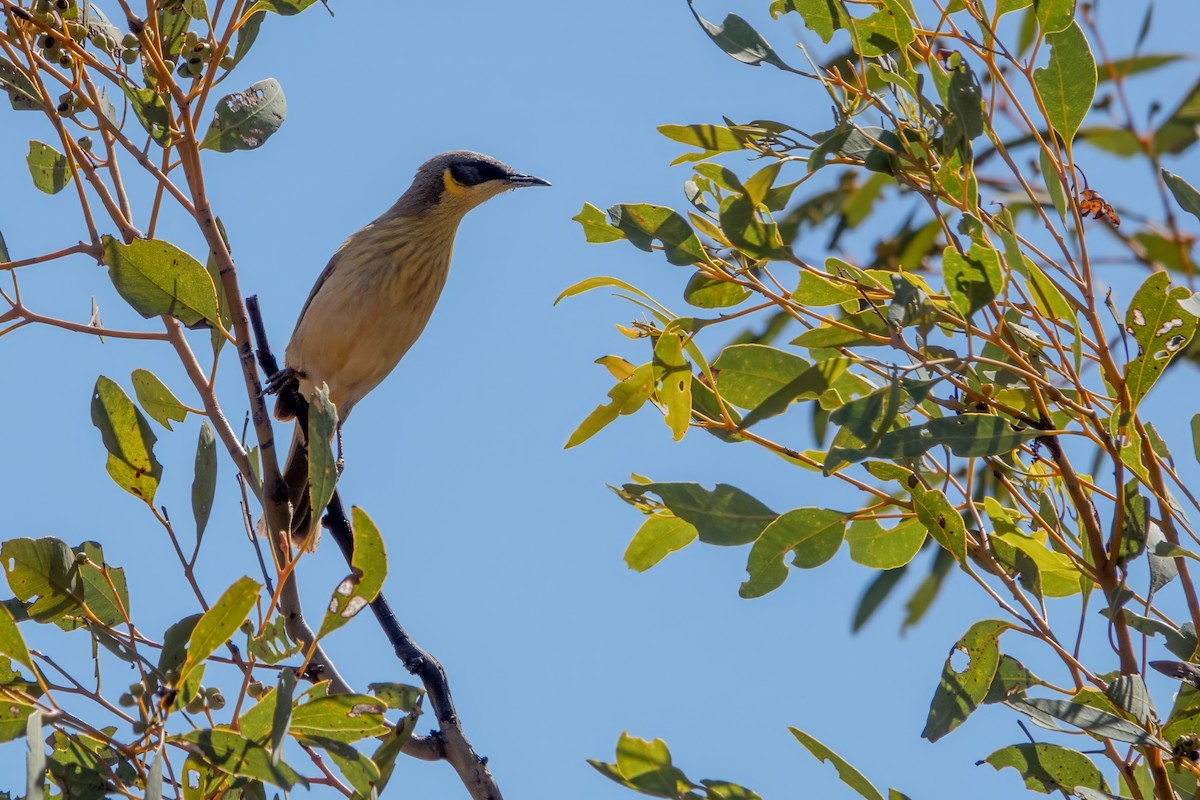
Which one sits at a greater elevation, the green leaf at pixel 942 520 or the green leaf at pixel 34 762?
the green leaf at pixel 34 762

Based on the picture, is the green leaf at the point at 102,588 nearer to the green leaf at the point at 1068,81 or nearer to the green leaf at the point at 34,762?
the green leaf at the point at 34,762

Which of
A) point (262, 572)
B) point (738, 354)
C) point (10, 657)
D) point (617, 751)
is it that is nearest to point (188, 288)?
point (262, 572)

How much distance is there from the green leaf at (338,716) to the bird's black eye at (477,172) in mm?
4267

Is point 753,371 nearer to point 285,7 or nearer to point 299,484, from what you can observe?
point 285,7

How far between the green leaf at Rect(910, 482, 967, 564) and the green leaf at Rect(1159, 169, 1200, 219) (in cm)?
60

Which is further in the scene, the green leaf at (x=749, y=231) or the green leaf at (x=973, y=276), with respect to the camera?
the green leaf at (x=749, y=231)

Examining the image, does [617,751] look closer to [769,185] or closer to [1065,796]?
[1065,796]

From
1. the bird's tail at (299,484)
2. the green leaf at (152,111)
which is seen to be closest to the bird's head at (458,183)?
the bird's tail at (299,484)

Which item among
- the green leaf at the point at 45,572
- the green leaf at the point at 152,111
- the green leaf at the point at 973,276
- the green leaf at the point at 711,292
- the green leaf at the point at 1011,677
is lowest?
the green leaf at the point at 1011,677

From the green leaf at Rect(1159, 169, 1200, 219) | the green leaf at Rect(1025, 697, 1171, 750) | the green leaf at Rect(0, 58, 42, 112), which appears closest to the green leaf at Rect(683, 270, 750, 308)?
the green leaf at Rect(1159, 169, 1200, 219)

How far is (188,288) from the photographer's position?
87.0 inches

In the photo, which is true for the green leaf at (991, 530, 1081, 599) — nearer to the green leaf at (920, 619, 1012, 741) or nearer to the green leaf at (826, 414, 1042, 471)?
the green leaf at (920, 619, 1012, 741)

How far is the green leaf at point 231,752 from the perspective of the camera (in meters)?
1.70

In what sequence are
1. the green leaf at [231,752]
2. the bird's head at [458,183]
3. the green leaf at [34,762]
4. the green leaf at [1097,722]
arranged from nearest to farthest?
the green leaf at [34,762] < the green leaf at [1097,722] < the green leaf at [231,752] < the bird's head at [458,183]
